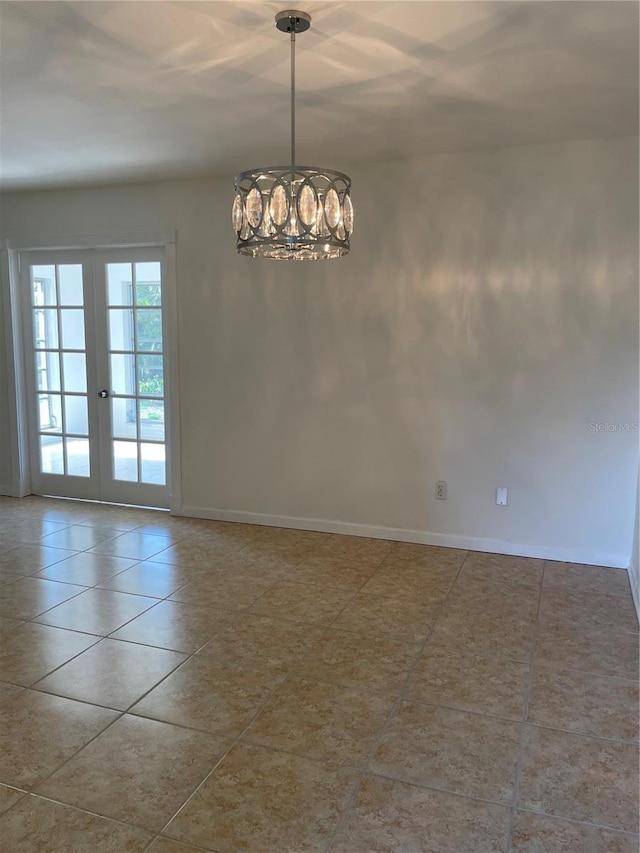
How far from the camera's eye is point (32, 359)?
18.1ft

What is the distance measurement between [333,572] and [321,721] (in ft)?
4.90

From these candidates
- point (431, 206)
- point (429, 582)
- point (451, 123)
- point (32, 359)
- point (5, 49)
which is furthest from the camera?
point (32, 359)

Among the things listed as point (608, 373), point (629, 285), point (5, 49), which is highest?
point (5, 49)

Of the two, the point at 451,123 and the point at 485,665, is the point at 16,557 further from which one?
the point at 451,123

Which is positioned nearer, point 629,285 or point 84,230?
point 629,285

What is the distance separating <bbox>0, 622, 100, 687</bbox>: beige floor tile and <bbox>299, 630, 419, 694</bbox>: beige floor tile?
103 centimetres

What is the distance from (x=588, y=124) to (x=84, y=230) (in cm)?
353

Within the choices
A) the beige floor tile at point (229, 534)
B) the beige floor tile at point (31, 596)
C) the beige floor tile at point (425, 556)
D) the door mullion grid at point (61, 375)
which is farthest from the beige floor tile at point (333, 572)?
the door mullion grid at point (61, 375)

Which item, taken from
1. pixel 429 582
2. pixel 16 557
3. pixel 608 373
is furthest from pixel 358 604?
pixel 16 557

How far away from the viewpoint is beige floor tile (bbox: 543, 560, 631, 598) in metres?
3.66

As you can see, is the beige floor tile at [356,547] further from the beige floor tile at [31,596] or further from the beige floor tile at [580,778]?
the beige floor tile at [580,778]

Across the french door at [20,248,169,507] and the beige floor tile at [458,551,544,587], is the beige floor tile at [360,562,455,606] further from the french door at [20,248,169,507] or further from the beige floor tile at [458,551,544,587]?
the french door at [20,248,169,507]

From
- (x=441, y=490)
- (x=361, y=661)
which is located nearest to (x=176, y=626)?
(x=361, y=661)

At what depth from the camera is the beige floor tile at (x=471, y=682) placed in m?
2.54
